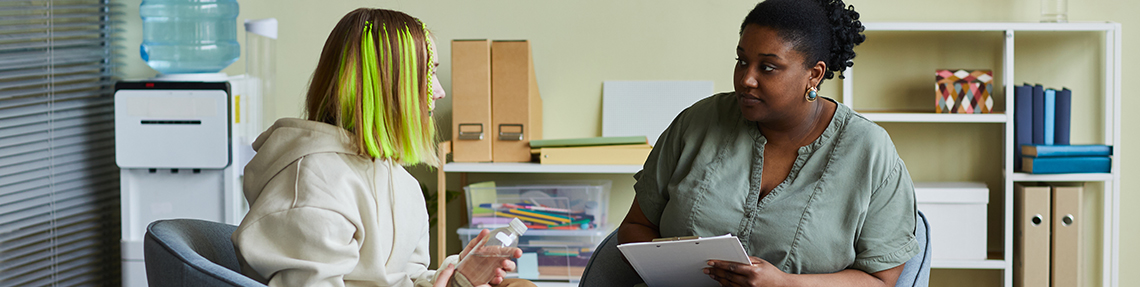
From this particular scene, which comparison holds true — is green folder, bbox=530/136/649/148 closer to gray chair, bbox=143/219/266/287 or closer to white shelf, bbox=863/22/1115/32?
white shelf, bbox=863/22/1115/32

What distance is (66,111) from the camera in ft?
8.82

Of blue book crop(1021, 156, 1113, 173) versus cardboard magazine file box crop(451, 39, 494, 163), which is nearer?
blue book crop(1021, 156, 1113, 173)

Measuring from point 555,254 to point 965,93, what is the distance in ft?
4.77

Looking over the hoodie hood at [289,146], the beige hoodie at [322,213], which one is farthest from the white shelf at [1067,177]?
the hoodie hood at [289,146]

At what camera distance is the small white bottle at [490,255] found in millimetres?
1371

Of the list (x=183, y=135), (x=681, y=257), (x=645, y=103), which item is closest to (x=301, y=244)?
(x=681, y=257)

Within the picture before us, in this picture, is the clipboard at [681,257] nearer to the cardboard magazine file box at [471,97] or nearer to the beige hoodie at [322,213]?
the beige hoodie at [322,213]

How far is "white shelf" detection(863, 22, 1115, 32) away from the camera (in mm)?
2543

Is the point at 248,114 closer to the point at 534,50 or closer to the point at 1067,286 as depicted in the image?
the point at 534,50

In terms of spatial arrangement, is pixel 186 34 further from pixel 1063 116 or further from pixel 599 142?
pixel 1063 116

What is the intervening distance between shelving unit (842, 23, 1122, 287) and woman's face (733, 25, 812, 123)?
136cm

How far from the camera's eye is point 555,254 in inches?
108

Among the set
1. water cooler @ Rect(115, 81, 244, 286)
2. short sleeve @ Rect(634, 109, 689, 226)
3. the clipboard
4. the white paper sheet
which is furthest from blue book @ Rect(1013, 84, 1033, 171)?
Result: water cooler @ Rect(115, 81, 244, 286)

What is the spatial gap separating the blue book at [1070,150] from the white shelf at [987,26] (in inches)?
14.6
